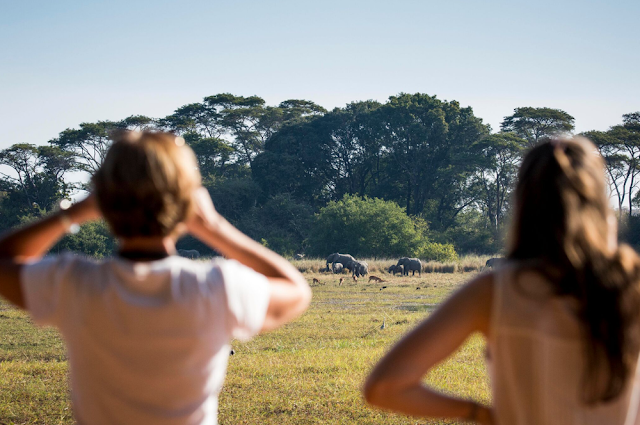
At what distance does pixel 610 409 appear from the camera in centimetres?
121

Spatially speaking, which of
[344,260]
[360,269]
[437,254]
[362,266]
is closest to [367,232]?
[437,254]

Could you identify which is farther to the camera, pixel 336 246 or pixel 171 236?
pixel 336 246

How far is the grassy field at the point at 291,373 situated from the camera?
5676 mm

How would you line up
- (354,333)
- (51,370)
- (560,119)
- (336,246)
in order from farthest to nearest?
(560,119), (336,246), (354,333), (51,370)

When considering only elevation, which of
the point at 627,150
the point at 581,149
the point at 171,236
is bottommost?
the point at 171,236

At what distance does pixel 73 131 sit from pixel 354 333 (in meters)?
38.1

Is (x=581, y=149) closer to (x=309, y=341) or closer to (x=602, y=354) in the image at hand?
(x=602, y=354)

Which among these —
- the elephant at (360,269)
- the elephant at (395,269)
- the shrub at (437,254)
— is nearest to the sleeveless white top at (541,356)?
the elephant at (360,269)

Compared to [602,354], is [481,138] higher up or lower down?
higher up

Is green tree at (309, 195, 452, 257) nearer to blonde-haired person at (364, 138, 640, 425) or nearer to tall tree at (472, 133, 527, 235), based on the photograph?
tall tree at (472, 133, 527, 235)

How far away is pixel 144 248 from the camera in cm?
135

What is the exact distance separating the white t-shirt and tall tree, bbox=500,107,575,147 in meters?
44.5

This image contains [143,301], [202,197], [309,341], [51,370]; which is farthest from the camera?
[309,341]

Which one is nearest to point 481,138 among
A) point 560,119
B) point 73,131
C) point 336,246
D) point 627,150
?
point 560,119
